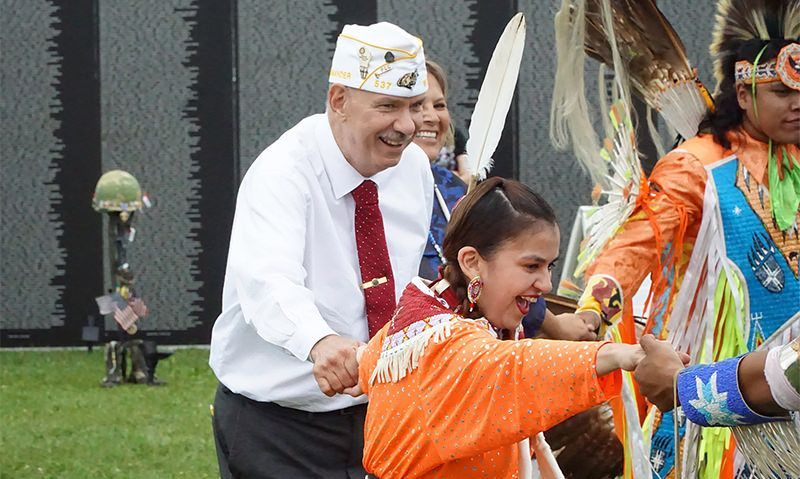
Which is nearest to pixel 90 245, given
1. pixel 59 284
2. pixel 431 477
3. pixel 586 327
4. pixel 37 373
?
pixel 59 284

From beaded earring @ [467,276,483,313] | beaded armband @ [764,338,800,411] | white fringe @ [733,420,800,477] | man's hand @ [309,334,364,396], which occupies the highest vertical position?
beaded earring @ [467,276,483,313]

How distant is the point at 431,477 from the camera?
2.31 meters

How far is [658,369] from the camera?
2.11m

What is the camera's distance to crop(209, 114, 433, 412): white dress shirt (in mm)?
2830

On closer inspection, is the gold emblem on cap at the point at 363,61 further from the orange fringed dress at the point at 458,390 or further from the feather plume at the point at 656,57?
the feather plume at the point at 656,57

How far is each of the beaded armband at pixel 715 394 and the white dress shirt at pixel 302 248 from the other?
0.82m

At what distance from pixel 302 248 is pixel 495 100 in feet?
1.80

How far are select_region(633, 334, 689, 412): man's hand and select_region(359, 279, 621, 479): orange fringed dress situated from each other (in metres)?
0.08

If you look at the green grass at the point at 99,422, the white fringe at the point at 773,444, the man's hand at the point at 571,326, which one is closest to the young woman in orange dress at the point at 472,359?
the white fringe at the point at 773,444

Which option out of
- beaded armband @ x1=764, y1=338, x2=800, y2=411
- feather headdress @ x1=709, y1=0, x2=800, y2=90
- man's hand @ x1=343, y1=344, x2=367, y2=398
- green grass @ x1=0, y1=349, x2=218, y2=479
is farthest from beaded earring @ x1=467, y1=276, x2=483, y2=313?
green grass @ x1=0, y1=349, x2=218, y2=479

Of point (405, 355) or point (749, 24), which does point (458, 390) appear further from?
point (749, 24)

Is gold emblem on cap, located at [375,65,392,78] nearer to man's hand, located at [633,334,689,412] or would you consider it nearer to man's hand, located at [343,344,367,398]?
man's hand, located at [343,344,367,398]

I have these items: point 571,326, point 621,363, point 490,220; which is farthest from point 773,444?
point 571,326

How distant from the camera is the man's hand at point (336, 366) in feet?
8.05
